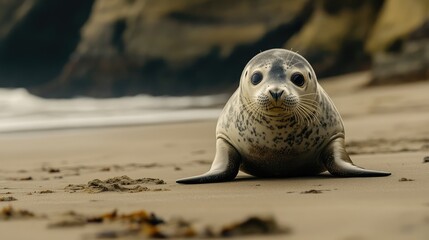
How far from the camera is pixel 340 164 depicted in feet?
17.1

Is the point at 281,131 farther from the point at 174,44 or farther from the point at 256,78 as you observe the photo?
the point at 174,44

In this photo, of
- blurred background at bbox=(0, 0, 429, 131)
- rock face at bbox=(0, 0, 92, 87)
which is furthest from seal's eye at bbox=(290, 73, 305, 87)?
rock face at bbox=(0, 0, 92, 87)

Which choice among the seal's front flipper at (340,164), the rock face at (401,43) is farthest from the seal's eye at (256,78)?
the rock face at (401,43)

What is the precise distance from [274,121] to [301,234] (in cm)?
251

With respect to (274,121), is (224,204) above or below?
below

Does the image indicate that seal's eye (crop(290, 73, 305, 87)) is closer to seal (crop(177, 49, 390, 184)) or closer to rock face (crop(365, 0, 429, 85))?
seal (crop(177, 49, 390, 184))

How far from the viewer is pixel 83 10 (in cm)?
4316

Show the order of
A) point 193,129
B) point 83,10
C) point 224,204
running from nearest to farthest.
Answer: point 224,204 < point 193,129 < point 83,10

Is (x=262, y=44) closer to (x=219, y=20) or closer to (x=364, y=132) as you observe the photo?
(x=219, y=20)

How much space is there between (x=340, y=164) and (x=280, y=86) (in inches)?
29.0

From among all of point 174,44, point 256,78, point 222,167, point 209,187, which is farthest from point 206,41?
point 209,187

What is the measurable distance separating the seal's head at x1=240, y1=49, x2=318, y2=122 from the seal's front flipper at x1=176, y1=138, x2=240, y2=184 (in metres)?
0.40

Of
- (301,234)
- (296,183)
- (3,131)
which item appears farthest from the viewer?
(3,131)

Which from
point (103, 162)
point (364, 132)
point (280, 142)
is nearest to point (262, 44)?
point (364, 132)
